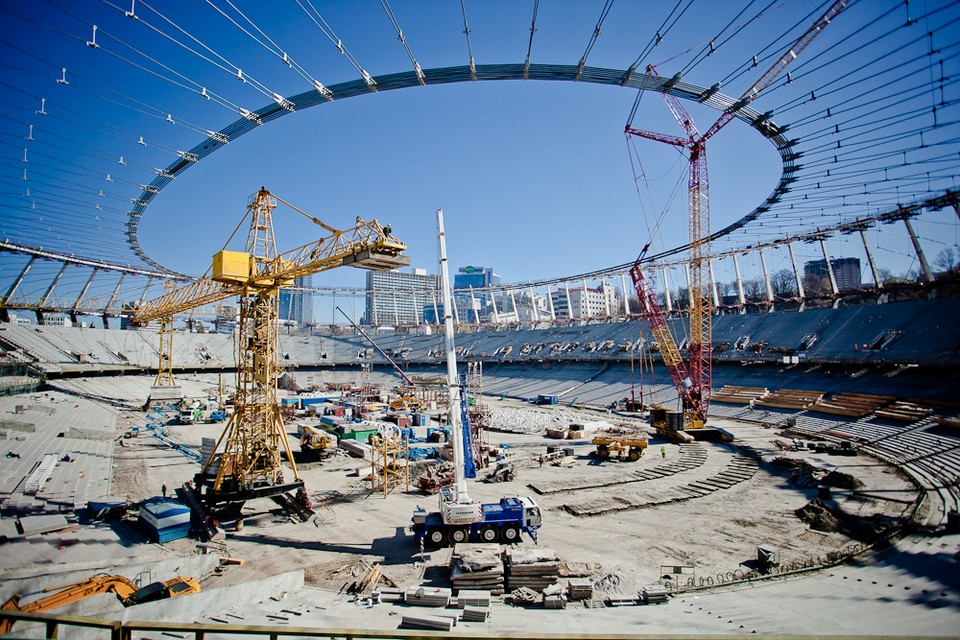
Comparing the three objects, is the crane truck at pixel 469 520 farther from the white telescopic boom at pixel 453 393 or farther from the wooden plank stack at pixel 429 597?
the wooden plank stack at pixel 429 597

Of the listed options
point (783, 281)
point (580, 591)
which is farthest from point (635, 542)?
point (783, 281)

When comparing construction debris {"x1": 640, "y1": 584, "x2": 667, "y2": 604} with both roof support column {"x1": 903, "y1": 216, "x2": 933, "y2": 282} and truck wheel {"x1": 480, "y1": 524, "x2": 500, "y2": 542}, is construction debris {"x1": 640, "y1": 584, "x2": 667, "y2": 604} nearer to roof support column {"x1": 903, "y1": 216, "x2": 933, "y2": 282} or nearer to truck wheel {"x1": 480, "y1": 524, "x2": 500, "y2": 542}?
truck wheel {"x1": 480, "y1": 524, "x2": 500, "y2": 542}

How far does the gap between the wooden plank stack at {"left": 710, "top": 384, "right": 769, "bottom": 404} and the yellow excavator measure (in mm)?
44580

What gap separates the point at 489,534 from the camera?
1488cm

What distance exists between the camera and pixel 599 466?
25641 mm

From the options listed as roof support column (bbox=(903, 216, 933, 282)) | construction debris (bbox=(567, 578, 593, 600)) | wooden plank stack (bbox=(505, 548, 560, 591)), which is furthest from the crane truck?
roof support column (bbox=(903, 216, 933, 282))

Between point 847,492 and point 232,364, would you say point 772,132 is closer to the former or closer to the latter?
point 847,492

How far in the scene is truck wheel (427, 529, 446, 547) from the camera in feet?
47.8

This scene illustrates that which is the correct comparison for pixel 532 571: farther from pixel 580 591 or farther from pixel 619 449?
pixel 619 449

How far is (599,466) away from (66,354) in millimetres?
68178

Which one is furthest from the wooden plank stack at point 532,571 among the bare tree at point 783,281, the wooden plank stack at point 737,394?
the bare tree at point 783,281

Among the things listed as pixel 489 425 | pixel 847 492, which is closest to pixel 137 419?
pixel 489 425

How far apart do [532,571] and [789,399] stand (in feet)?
122

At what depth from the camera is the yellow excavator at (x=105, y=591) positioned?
9.02 meters
